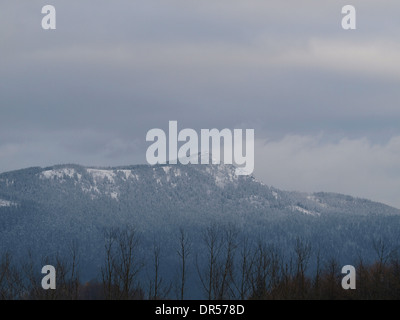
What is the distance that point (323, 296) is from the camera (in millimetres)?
75688
